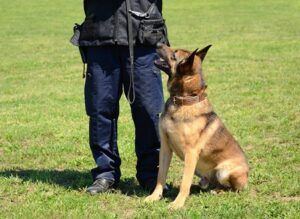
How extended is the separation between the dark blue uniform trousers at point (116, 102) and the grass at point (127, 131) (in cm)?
31

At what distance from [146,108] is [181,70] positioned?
703 mm

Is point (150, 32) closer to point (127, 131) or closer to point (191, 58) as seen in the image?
point (191, 58)

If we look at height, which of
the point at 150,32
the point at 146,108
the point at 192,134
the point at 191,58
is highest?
the point at 150,32

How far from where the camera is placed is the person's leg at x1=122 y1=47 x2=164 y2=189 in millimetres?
5680

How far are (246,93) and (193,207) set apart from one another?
6440mm

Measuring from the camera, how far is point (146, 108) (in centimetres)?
576

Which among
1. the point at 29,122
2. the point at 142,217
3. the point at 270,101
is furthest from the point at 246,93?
the point at 142,217

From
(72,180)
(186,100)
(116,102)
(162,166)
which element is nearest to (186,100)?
(186,100)

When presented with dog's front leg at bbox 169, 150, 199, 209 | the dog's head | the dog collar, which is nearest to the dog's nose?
the dog's head

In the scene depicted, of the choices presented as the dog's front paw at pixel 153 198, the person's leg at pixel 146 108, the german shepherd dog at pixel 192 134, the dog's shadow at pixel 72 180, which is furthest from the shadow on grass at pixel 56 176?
the german shepherd dog at pixel 192 134

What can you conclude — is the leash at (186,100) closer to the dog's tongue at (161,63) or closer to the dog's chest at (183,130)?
the dog's chest at (183,130)

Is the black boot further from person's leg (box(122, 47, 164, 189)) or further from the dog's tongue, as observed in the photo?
the dog's tongue

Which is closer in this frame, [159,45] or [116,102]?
[159,45]

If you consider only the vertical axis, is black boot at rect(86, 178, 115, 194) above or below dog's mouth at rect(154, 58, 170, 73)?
below
